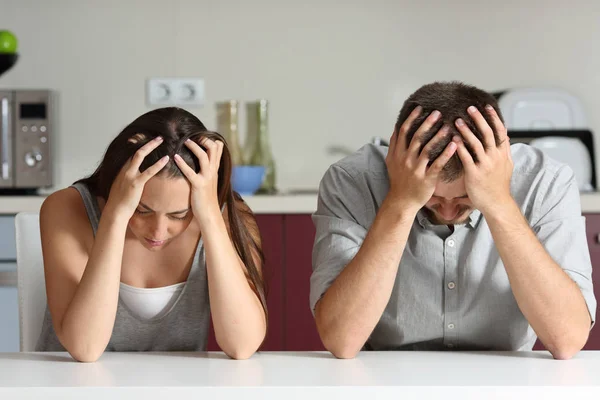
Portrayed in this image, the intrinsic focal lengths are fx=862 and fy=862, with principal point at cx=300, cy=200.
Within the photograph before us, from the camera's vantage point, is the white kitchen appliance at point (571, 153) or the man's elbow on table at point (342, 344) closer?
the man's elbow on table at point (342, 344)

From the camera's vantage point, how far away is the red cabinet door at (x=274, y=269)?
9.54 feet

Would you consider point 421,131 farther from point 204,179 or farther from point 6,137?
point 6,137

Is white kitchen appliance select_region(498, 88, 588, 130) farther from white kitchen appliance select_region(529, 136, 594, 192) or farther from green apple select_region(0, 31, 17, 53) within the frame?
green apple select_region(0, 31, 17, 53)

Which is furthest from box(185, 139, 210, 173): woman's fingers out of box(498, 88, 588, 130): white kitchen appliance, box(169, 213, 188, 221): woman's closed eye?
box(498, 88, 588, 130): white kitchen appliance

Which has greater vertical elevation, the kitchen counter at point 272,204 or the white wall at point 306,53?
the white wall at point 306,53

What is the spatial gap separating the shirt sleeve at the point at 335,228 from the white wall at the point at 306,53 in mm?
1813

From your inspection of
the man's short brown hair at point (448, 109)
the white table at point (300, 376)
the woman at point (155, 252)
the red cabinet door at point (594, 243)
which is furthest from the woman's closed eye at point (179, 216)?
the red cabinet door at point (594, 243)

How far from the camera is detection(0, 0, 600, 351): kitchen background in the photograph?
11.0 feet

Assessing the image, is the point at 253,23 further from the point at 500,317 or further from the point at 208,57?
the point at 500,317

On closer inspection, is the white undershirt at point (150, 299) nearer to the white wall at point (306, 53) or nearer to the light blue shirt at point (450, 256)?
the light blue shirt at point (450, 256)

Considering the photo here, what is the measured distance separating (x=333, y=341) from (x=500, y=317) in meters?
0.37

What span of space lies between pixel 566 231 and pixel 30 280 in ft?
3.14

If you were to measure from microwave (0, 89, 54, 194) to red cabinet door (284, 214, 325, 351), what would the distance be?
95 centimetres

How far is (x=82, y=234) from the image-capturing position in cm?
150
